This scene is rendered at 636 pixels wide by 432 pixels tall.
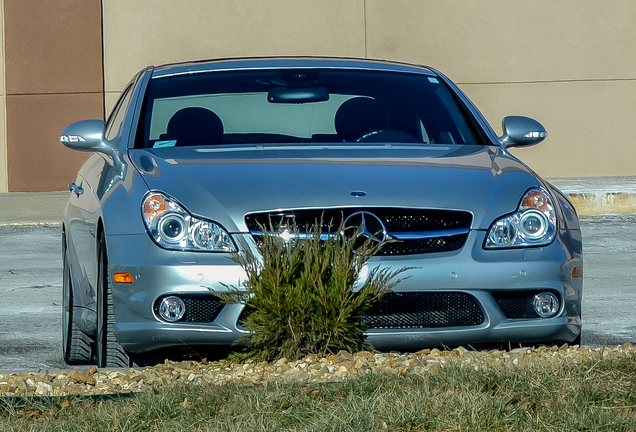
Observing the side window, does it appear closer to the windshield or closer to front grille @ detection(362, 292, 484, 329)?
the windshield

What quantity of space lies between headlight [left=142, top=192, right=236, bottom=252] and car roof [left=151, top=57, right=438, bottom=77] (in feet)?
5.56

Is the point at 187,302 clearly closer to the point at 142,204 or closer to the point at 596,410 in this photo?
the point at 142,204

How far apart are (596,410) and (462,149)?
87.4 inches

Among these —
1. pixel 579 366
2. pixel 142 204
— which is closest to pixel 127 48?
pixel 142 204

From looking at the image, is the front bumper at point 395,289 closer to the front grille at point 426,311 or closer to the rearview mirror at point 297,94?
the front grille at point 426,311


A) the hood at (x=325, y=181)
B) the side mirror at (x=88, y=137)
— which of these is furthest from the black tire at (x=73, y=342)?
the hood at (x=325, y=181)

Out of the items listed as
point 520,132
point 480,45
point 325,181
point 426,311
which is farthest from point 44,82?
point 426,311

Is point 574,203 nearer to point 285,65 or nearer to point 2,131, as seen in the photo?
point 285,65

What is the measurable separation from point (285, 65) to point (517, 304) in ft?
7.12

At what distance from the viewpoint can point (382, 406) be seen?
351cm

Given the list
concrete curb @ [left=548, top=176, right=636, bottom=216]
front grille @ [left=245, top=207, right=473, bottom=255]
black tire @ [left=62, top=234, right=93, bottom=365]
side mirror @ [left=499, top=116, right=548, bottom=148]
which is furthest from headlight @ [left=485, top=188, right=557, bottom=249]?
concrete curb @ [left=548, top=176, right=636, bottom=216]

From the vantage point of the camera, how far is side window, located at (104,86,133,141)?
19.3 feet

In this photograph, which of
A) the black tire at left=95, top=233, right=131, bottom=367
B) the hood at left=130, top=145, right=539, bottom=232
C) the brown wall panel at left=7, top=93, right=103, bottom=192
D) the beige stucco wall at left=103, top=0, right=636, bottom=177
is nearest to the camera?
the hood at left=130, top=145, right=539, bottom=232

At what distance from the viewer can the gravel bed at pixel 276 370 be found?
13.5 feet
